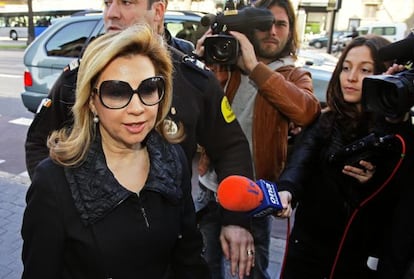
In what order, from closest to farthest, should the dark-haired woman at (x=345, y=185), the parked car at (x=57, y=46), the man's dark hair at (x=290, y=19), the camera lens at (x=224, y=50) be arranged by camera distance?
the dark-haired woman at (x=345, y=185), the camera lens at (x=224, y=50), the man's dark hair at (x=290, y=19), the parked car at (x=57, y=46)

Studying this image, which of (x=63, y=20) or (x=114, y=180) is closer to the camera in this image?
(x=114, y=180)

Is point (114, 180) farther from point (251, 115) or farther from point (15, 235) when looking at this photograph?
point (15, 235)

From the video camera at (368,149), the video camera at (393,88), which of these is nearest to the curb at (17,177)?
the video camera at (368,149)

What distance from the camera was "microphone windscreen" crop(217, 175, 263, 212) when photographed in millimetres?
1246

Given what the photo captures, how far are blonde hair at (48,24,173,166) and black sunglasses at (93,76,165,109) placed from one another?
0.04 meters

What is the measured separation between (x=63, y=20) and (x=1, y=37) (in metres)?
28.9

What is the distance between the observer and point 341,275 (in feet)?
5.74

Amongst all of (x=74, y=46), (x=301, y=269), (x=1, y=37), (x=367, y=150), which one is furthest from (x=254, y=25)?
(x=1, y=37)

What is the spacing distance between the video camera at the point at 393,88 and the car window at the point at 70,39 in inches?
193

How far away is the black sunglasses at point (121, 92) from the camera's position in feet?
3.87

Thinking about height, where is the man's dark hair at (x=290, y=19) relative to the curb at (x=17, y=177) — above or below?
above

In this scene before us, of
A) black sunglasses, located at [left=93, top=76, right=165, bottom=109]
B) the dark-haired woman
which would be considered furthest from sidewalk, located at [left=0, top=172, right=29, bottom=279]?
black sunglasses, located at [left=93, top=76, right=165, bottom=109]

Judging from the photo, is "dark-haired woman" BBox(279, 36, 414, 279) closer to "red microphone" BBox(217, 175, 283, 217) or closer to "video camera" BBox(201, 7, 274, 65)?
"red microphone" BBox(217, 175, 283, 217)

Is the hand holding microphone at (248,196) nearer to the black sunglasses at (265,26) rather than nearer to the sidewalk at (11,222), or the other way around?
the black sunglasses at (265,26)
